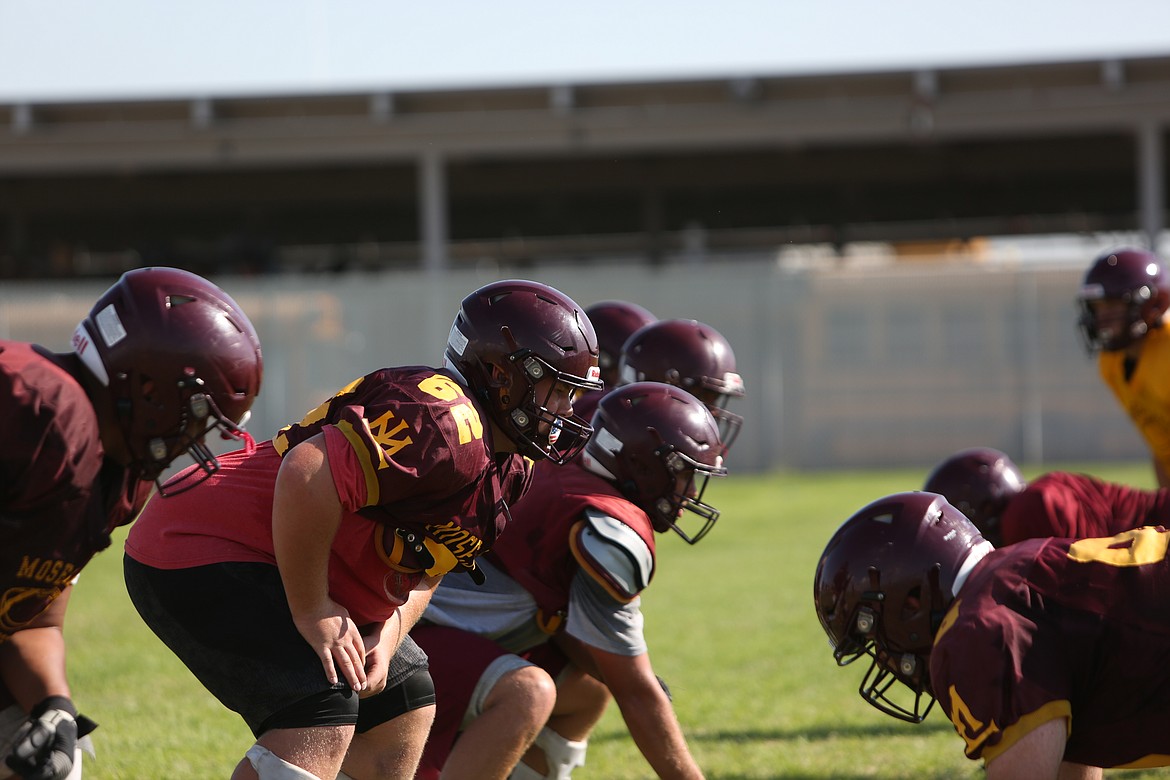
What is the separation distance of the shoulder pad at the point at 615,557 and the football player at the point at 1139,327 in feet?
12.5

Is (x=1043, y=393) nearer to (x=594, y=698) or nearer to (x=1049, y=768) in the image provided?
(x=594, y=698)

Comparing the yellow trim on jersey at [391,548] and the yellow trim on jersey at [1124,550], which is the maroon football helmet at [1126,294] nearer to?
the yellow trim on jersey at [1124,550]

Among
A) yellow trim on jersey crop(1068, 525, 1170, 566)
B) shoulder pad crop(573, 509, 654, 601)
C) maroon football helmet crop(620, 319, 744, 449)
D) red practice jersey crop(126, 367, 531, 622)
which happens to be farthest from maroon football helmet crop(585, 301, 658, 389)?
yellow trim on jersey crop(1068, 525, 1170, 566)

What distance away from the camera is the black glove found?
354 centimetres

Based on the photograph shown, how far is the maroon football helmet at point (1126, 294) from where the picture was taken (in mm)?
6496

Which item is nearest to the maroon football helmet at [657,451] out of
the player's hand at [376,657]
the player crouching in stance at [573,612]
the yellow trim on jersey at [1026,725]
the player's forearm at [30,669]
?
the player crouching in stance at [573,612]

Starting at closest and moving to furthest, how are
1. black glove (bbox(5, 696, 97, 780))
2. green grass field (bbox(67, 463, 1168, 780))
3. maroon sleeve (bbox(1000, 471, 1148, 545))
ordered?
black glove (bbox(5, 696, 97, 780)) < maroon sleeve (bbox(1000, 471, 1148, 545)) < green grass field (bbox(67, 463, 1168, 780))

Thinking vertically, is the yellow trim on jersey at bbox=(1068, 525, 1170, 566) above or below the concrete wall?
above

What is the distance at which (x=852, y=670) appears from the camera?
6.83 m

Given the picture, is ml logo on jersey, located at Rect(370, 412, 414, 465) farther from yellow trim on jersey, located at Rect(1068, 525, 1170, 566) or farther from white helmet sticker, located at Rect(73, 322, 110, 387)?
yellow trim on jersey, located at Rect(1068, 525, 1170, 566)

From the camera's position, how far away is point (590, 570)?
3.75 metres

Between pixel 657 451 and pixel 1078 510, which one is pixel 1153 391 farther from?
pixel 657 451

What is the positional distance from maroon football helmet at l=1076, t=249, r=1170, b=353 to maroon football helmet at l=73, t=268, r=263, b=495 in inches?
187

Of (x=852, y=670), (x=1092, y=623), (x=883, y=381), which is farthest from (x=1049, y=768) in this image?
(x=883, y=381)
